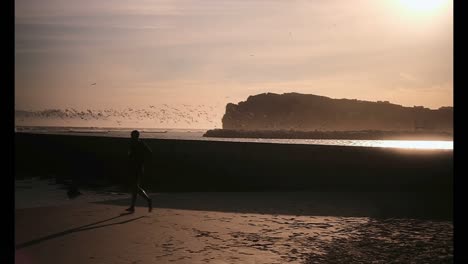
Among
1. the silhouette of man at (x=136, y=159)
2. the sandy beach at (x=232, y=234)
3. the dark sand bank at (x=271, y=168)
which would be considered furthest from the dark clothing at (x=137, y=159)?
the dark sand bank at (x=271, y=168)

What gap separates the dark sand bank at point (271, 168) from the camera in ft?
50.1

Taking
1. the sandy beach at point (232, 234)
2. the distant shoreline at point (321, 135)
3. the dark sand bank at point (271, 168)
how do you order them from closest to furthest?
1. the sandy beach at point (232, 234)
2. the dark sand bank at point (271, 168)
3. the distant shoreline at point (321, 135)

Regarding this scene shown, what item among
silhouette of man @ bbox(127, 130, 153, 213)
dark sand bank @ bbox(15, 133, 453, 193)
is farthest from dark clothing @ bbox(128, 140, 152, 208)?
dark sand bank @ bbox(15, 133, 453, 193)

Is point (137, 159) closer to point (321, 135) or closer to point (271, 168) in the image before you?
point (271, 168)

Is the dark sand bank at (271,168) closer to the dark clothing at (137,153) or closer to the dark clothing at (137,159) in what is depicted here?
the dark clothing at (137,159)

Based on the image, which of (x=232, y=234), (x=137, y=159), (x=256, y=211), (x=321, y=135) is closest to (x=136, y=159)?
(x=137, y=159)

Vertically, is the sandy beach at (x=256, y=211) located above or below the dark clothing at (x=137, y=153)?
below

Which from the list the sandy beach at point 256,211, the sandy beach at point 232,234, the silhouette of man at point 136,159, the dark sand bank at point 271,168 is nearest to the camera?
the sandy beach at point 232,234

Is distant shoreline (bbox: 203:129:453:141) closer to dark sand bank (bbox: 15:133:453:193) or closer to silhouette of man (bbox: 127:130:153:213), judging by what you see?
dark sand bank (bbox: 15:133:453:193)

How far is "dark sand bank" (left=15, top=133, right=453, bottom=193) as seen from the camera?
15.3 m

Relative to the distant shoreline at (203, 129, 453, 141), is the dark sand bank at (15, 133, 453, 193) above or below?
below

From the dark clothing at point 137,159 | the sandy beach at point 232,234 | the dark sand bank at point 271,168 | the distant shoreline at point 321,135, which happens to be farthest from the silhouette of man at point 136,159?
the distant shoreline at point 321,135

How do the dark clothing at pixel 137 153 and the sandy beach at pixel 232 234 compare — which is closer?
the sandy beach at pixel 232 234
